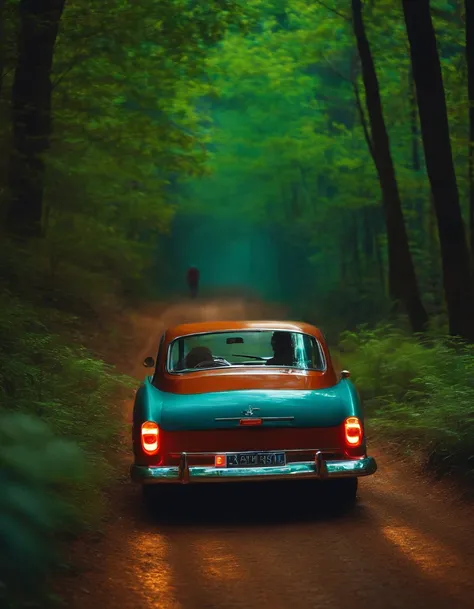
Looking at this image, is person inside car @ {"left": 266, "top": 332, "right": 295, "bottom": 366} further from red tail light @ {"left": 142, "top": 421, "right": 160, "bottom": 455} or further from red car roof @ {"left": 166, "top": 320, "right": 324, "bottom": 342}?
red tail light @ {"left": 142, "top": 421, "right": 160, "bottom": 455}

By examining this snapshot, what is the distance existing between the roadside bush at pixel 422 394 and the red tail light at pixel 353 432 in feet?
4.98

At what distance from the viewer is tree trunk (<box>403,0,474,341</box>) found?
13.9 m

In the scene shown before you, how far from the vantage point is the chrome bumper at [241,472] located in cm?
771

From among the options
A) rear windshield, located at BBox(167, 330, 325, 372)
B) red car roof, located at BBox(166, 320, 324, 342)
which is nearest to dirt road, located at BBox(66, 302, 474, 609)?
rear windshield, located at BBox(167, 330, 325, 372)

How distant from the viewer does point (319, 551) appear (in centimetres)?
689

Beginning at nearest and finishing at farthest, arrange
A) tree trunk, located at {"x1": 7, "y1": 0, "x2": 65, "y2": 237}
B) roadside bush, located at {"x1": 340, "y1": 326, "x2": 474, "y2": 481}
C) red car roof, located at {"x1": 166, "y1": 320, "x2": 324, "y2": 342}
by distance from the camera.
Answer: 1. red car roof, located at {"x1": 166, "y1": 320, "x2": 324, "y2": 342}
2. roadside bush, located at {"x1": 340, "y1": 326, "x2": 474, "y2": 481}
3. tree trunk, located at {"x1": 7, "y1": 0, "x2": 65, "y2": 237}

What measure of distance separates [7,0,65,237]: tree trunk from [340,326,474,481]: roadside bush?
692cm

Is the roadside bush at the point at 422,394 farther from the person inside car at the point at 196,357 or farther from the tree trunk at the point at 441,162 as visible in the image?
the person inside car at the point at 196,357

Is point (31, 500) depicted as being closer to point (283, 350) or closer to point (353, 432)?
point (353, 432)

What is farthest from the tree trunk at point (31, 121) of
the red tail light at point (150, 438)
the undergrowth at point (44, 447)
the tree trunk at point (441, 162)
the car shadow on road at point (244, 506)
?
the red tail light at point (150, 438)

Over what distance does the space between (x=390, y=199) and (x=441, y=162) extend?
5408 millimetres

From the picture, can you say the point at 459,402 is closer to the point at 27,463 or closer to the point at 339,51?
the point at 27,463

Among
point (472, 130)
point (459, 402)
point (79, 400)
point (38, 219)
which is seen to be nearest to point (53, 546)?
point (79, 400)

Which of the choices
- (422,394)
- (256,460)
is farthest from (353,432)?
(422,394)
